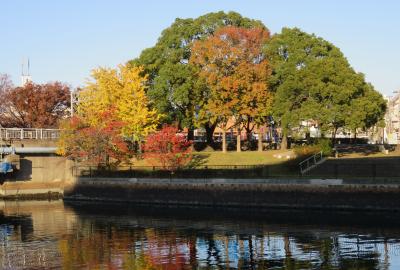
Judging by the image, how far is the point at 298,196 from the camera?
55969 millimetres

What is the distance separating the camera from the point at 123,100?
257 ft

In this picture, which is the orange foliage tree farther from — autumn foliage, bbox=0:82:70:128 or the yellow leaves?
autumn foliage, bbox=0:82:70:128

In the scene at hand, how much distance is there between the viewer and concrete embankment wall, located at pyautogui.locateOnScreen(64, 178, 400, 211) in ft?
172

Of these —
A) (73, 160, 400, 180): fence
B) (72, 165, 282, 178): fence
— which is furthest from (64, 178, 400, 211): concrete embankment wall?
(73, 160, 400, 180): fence

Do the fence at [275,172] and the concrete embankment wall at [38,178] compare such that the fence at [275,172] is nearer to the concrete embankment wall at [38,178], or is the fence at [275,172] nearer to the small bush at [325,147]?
the small bush at [325,147]

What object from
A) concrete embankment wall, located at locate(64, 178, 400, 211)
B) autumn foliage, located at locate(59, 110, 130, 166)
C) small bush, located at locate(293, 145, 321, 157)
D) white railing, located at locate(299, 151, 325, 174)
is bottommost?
concrete embankment wall, located at locate(64, 178, 400, 211)

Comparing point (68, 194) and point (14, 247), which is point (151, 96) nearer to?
point (68, 194)

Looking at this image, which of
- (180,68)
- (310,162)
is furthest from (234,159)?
(180,68)

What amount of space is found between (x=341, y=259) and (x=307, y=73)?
44069mm

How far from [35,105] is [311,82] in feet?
156

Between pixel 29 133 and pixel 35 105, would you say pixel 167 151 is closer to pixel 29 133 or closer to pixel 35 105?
pixel 29 133

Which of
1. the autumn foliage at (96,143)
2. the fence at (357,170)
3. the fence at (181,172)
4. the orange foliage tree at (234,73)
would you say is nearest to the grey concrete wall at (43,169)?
the autumn foliage at (96,143)

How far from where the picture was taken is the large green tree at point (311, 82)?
7300 cm

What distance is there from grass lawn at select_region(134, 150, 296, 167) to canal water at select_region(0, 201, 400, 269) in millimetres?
15809
